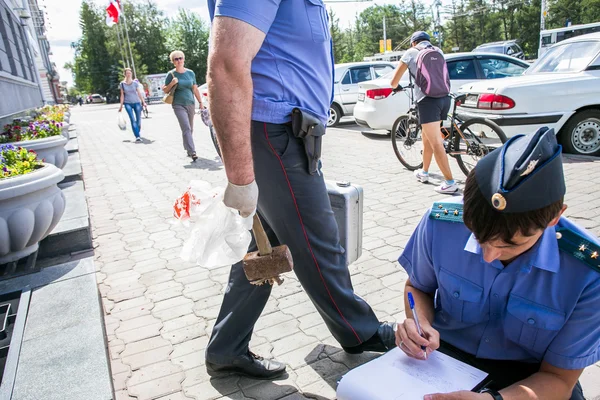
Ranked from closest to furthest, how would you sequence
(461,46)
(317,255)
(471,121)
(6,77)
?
(317,255), (471,121), (6,77), (461,46)

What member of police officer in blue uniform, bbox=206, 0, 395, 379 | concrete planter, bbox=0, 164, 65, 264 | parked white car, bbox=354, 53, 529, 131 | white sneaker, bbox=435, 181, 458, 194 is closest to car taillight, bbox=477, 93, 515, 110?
white sneaker, bbox=435, 181, 458, 194

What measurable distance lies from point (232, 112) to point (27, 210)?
2.49 m

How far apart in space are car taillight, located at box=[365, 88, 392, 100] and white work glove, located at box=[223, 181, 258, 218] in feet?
24.3

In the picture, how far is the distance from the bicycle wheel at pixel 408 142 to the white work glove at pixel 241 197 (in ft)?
16.3

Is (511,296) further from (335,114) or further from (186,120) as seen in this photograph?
(335,114)

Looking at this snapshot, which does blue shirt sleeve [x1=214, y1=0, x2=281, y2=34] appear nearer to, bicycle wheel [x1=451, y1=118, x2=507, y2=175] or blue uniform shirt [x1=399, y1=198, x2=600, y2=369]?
blue uniform shirt [x1=399, y1=198, x2=600, y2=369]

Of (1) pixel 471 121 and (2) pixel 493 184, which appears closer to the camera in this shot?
(2) pixel 493 184

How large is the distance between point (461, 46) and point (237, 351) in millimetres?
72732

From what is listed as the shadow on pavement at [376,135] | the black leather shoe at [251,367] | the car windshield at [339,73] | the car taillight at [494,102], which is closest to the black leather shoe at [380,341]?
the black leather shoe at [251,367]

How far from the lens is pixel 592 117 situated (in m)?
6.28

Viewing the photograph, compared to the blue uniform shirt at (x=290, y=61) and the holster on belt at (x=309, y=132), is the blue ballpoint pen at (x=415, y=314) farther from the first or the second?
the blue uniform shirt at (x=290, y=61)

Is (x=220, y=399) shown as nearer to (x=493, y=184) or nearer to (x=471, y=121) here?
(x=493, y=184)

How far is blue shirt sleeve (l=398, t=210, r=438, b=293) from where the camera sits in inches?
62.2

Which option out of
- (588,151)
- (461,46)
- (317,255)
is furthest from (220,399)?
(461,46)
